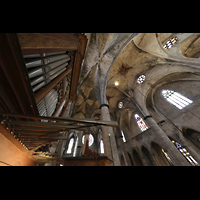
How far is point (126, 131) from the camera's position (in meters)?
14.0

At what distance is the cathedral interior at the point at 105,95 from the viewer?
1886 mm

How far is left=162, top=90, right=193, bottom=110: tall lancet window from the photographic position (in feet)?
29.8

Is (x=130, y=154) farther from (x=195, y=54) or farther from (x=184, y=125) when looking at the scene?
(x=195, y=54)

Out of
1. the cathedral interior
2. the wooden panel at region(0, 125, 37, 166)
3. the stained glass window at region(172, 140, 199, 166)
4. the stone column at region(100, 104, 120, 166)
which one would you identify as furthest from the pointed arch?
the wooden panel at region(0, 125, 37, 166)

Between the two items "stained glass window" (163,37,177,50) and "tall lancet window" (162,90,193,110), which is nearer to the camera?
"tall lancet window" (162,90,193,110)

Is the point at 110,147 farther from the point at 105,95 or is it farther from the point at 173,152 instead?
the point at 173,152

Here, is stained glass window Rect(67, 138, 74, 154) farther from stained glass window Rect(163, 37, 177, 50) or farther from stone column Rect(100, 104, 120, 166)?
stained glass window Rect(163, 37, 177, 50)

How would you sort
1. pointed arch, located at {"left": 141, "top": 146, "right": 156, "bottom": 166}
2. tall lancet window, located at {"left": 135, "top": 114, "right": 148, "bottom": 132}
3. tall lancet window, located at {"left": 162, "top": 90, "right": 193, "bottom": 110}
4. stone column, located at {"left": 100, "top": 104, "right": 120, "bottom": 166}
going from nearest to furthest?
stone column, located at {"left": 100, "top": 104, "right": 120, "bottom": 166} → tall lancet window, located at {"left": 162, "top": 90, "right": 193, "bottom": 110} → pointed arch, located at {"left": 141, "top": 146, "right": 156, "bottom": 166} → tall lancet window, located at {"left": 135, "top": 114, "right": 148, "bottom": 132}

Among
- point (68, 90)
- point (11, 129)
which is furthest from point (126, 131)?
point (11, 129)

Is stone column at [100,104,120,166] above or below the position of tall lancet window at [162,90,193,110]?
below

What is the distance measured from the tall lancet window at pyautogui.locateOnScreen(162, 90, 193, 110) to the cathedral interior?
84 mm
